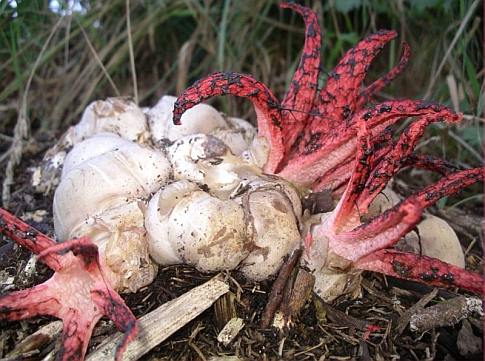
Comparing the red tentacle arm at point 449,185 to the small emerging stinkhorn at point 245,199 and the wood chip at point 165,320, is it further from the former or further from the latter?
the wood chip at point 165,320

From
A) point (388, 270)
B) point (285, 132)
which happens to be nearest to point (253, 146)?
point (285, 132)

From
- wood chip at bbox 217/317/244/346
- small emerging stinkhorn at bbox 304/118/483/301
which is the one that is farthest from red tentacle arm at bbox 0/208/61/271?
small emerging stinkhorn at bbox 304/118/483/301

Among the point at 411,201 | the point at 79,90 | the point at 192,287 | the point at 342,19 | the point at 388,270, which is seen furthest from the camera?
the point at 342,19

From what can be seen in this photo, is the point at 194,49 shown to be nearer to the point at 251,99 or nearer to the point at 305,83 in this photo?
the point at 305,83

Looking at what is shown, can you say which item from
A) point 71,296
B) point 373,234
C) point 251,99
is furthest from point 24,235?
point 373,234

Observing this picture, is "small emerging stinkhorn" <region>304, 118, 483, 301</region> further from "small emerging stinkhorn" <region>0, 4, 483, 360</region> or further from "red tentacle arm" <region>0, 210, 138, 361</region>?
"red tentacle arm" <region>0, 210, 138, 361</region>

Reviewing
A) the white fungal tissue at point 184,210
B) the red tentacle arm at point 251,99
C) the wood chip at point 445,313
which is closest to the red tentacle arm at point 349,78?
the red tentacle arm at point 251,99

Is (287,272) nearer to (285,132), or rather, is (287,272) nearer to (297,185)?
(297,185)
